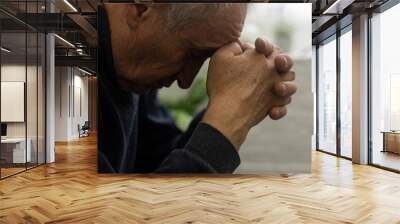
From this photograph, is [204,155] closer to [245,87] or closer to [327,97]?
[245,87]

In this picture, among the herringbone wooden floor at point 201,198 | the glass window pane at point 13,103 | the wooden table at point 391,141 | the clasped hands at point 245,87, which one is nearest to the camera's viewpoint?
the herringbone wooden floor at point 201,198

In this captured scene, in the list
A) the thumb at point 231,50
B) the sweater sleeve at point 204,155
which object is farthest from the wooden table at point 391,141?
the thumb at point 231,50

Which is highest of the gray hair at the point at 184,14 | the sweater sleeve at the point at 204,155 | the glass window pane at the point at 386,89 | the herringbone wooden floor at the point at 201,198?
the gray hair at the point at 184,14

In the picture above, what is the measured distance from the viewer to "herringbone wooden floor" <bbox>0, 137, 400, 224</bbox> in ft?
13.4

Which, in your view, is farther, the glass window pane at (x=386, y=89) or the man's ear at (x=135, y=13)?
the glass window pane at (x=386, y=89)

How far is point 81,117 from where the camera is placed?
19344 mm

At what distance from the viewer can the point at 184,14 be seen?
671 cm

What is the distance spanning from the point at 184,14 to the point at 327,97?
5847 mm

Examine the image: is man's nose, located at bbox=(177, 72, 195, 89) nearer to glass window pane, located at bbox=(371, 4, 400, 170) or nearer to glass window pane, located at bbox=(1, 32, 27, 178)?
glass window pane, located at bbox=(1, 32, 27, 178)

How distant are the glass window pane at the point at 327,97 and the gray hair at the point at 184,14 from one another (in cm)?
494

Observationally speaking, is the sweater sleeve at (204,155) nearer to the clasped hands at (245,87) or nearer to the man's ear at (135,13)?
the clasped hands at (245,87)

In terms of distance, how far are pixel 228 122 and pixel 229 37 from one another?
1.42 metres

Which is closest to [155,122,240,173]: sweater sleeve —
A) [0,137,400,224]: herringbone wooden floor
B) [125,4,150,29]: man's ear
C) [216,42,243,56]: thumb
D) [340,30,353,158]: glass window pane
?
[0,137,400,224]: herringbone wooden floor

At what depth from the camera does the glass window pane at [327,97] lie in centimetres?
1044
